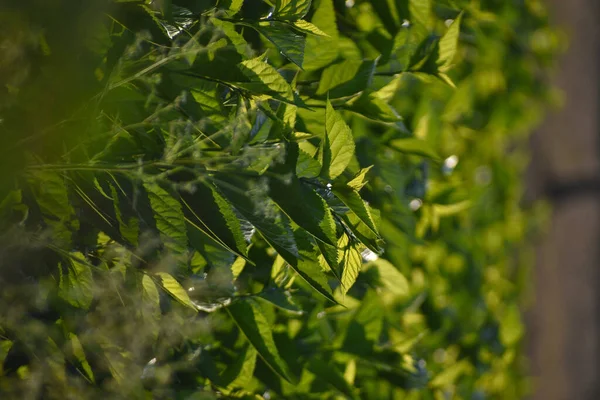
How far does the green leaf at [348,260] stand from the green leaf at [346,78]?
0.32 meters

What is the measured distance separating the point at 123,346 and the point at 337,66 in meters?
0.65

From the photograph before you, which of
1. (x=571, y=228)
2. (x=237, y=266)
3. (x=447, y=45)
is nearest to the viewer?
(x=237, y=266)

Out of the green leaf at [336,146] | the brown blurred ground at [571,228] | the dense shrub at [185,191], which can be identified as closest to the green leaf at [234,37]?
the dense shrub at [185,191]

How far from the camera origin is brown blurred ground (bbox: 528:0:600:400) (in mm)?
5090

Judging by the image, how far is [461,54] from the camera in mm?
2676

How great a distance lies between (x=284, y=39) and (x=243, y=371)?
63 centimetres

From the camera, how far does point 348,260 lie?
112 centimetres

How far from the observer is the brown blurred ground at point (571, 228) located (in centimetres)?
509

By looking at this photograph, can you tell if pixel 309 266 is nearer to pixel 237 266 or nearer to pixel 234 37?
pixel 237 266

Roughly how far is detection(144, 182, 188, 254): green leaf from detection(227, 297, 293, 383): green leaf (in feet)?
0.93

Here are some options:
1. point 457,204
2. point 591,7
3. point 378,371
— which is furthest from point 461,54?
point 591,7

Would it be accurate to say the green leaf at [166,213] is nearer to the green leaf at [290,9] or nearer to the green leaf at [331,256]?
the green leaf at [331,256]

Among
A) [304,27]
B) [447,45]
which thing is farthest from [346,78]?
[447,45]

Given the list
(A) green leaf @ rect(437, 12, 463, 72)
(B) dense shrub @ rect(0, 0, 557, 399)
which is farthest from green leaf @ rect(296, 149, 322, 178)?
(A) green leaf @ rect(437, 12, 463, 72)
